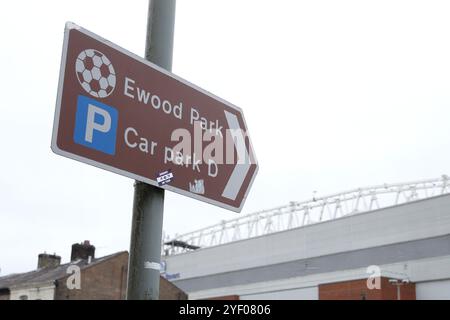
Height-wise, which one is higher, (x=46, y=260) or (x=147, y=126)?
(x=46, y=260)

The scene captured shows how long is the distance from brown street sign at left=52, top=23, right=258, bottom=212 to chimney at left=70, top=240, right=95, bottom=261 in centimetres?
4119

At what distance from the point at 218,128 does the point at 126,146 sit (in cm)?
78

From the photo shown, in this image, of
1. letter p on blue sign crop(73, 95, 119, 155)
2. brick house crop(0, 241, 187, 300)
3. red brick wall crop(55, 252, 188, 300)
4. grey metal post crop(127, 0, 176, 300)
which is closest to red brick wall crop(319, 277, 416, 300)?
red brick wall crop(55, 252, 188, 300)

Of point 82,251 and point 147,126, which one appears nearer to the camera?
point 147,126

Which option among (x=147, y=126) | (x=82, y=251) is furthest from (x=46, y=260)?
(x=147, y=126)

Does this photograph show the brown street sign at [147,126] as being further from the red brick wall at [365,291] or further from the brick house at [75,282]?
the red brick wall at [365,291]

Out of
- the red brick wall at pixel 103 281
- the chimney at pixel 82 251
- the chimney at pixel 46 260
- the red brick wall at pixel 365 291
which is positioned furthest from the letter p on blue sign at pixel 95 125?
the chimney at pixel 46 260

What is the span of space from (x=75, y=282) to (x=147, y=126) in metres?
36.4

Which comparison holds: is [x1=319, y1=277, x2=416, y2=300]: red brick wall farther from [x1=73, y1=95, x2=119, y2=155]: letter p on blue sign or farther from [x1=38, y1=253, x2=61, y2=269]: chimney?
[x1=73, y1=95, x2=119, y2=155]: letter p on blue sign

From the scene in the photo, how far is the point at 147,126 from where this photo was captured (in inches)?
Result: 148

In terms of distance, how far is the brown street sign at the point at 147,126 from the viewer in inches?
135

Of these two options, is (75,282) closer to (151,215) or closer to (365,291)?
(365,291)

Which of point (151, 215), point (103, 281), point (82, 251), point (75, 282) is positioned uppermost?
point (82, 251)
